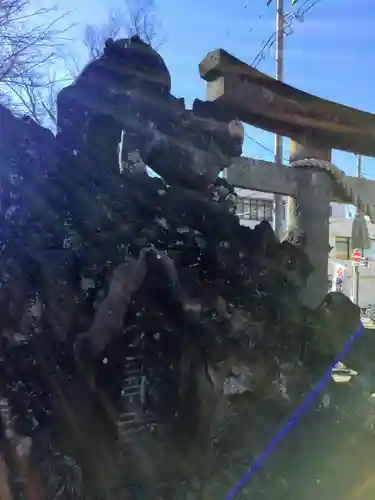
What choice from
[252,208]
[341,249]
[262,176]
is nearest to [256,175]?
[262,176]

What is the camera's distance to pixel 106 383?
45.2 inches

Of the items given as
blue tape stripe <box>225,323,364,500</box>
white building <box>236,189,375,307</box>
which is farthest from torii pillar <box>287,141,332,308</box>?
white building <box>236,189,375,307</box>

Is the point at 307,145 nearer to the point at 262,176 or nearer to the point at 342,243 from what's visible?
the point at 262,176

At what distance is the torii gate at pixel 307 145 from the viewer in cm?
193

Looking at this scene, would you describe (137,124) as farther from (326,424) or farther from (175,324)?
(326,424)

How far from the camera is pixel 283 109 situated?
6.57ft

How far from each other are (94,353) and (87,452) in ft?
0.73

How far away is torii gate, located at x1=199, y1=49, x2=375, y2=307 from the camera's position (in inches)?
75.8

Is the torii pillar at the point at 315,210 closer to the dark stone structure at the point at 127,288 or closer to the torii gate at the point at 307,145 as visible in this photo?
the torii gate at the point at 307,145

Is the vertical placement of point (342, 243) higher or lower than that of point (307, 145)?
lower

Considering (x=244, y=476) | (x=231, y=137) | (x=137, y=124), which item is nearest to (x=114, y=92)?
(x=137, y=124)

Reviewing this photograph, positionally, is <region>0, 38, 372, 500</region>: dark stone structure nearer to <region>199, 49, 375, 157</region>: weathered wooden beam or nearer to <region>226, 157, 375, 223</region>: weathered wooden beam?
<region>199, 49, 375, 157</region>: weathered wooden beam

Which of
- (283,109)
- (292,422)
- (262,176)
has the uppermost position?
(283,109)

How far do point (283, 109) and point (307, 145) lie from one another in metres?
0.27
